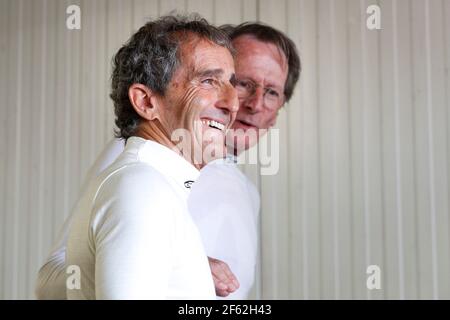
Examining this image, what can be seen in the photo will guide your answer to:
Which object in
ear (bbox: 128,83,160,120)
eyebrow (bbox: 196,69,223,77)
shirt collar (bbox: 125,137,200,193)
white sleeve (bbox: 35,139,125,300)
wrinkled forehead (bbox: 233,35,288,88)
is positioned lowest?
white sleeve (bbox: 35,139,125,300)

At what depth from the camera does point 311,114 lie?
328cm

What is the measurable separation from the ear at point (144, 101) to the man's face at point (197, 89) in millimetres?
22

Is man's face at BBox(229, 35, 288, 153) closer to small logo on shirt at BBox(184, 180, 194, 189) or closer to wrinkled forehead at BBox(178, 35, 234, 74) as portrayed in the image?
wrinkled forehead at BBox(178, 35, 234, 74)

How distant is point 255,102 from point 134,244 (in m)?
1.88

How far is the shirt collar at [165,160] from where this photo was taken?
1.09m

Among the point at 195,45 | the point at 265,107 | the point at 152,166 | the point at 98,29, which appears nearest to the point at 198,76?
the point at 195,45

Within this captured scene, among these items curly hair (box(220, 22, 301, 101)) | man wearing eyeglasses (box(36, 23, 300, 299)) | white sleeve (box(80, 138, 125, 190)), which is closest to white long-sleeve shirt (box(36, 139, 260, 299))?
man wearing eyeglasses (box(36, 23, 300, 299))

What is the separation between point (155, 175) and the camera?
97 centimetres

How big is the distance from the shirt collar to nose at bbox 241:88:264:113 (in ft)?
5.03

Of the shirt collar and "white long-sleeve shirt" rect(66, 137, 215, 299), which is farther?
the shirt collar

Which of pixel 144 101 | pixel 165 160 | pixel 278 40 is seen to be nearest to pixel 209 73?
pixel 144 101

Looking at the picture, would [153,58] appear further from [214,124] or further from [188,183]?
[188,183]

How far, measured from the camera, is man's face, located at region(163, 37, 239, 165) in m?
1.31

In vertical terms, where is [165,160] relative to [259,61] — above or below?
below
